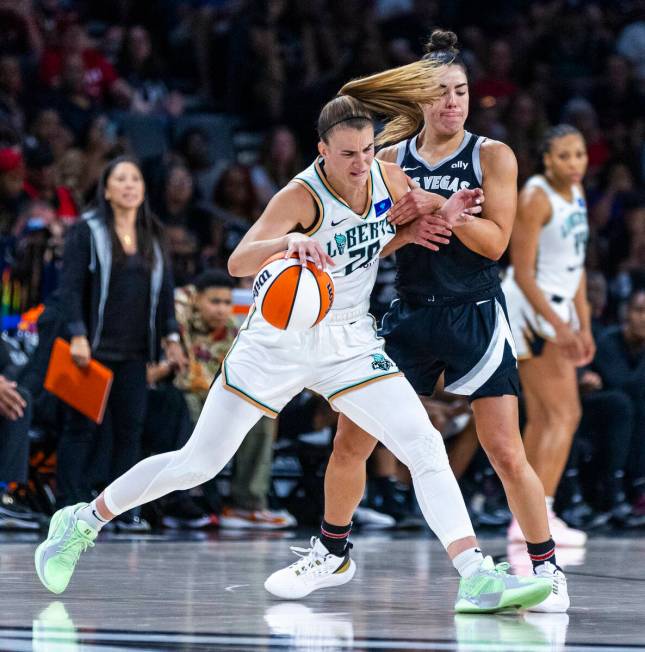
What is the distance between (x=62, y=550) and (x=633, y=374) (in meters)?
5.47

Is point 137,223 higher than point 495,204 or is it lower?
lower

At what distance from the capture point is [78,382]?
7.70 meters

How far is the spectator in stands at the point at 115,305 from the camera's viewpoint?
7.83 metres

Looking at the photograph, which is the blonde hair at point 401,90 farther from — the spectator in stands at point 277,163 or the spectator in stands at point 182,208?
→ the spectator in stands at point 277,163

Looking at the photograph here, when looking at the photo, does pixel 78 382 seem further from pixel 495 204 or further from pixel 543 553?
pixel 543 553

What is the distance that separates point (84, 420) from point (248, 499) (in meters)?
1.30

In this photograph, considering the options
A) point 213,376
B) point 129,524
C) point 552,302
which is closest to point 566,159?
point 552,302

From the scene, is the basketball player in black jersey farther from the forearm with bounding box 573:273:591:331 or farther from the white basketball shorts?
the forearm with bounding box 573:273:591:331

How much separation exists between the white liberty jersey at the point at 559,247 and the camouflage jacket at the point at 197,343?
204 cm

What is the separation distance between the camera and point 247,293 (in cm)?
929

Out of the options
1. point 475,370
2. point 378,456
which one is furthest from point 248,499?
point 475,370

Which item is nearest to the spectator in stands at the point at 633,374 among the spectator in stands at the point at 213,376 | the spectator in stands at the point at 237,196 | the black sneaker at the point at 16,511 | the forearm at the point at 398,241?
the spectator in stands at the point at 213,376

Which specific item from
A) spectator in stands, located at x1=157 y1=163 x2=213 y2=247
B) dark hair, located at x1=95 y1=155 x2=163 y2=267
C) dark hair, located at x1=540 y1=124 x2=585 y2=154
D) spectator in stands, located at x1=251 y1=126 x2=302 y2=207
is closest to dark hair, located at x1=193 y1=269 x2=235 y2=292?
dark hair, located at x1=95 y1=155 x2=163 y2=267

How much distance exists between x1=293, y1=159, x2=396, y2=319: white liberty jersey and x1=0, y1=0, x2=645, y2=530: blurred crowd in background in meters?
2.97
